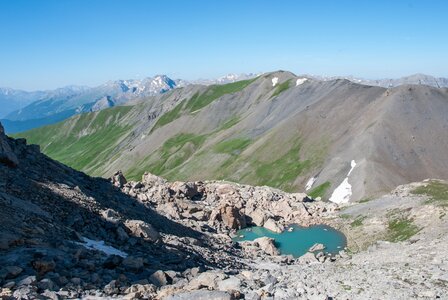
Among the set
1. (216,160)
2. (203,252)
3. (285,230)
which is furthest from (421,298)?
(216,160)

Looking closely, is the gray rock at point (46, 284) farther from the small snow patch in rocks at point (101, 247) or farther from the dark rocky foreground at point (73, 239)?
the small snow patch in rocks at point (101, 247)

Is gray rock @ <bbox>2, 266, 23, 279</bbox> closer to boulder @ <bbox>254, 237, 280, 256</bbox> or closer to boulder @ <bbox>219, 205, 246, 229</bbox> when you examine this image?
boulder @ <bbox>254, 237, 280, 256</bbox>

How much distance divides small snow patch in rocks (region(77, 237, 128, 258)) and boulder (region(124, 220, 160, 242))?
24.6 ft

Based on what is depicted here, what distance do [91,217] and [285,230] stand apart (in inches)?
1624

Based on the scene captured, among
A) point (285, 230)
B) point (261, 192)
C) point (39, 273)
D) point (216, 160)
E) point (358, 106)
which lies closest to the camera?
point (39, 273)

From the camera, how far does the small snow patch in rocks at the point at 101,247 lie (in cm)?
3484

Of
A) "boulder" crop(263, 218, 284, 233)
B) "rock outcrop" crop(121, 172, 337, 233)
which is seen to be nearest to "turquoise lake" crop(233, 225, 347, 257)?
"boulder" crop(263, 218, 284, 233)

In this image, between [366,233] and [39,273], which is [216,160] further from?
[39,273]

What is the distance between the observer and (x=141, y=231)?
45.4m

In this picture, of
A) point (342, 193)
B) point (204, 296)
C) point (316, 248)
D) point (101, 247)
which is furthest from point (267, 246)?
point (342, 193)

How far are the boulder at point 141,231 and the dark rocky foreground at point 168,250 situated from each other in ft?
0.50

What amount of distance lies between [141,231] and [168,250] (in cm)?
399

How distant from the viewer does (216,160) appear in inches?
6417

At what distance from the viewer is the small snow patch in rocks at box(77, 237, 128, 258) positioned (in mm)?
34844
